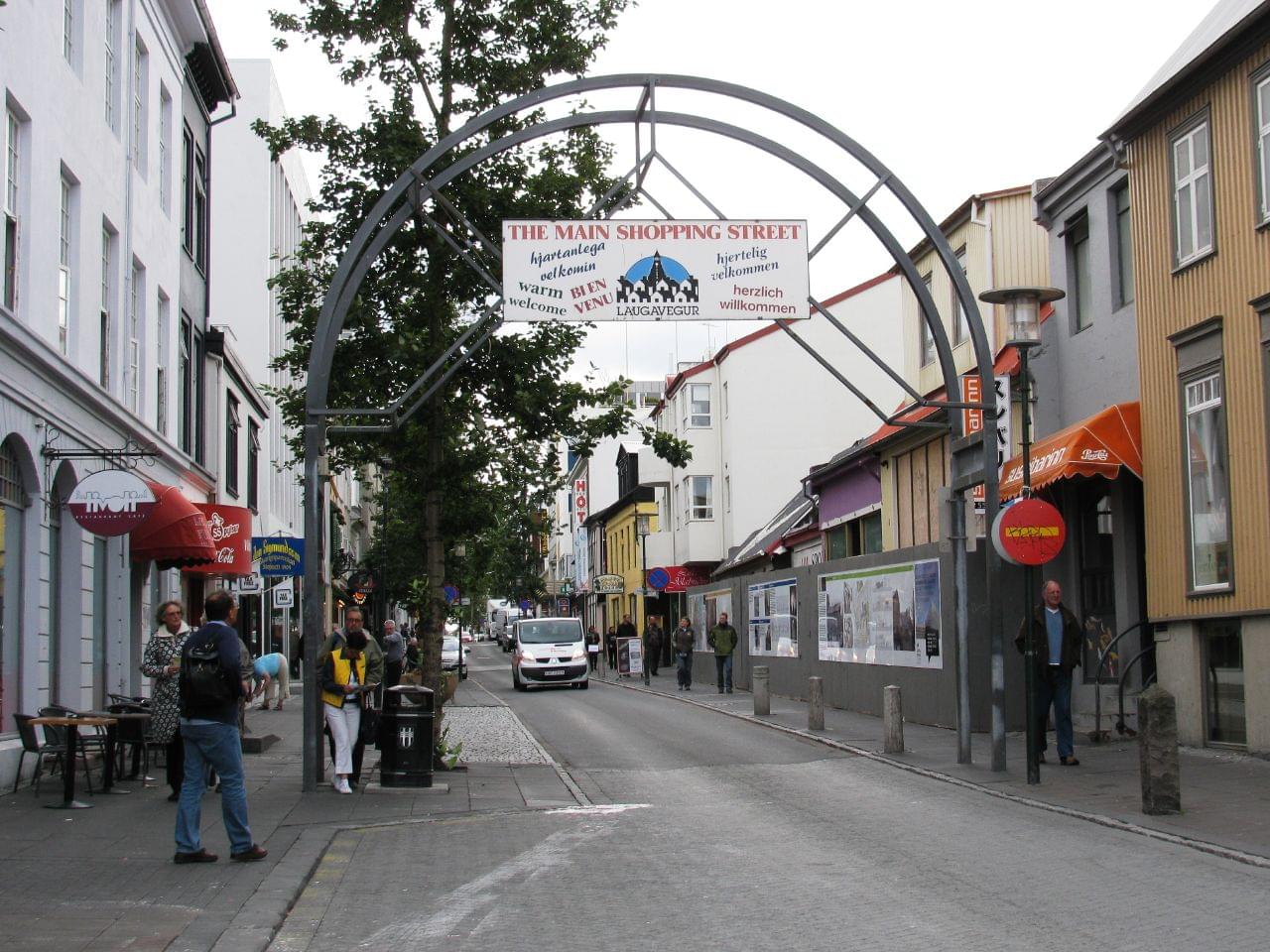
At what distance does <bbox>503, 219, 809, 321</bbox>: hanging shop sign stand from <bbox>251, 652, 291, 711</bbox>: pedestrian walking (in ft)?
37.9

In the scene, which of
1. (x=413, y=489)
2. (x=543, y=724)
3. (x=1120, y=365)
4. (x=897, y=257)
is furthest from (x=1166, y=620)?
(x=543, y=724)

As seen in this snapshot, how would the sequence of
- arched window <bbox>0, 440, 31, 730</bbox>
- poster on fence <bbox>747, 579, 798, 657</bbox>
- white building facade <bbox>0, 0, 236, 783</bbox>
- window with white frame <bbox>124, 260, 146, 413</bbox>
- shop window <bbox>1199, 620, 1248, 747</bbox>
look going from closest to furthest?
arched window <bbox>0, 440, 31, 730</bbox>, white building facade <bbox>0, 0, 236, 783</bbox>, shop window <bbox>1199, 620, 1248, 747</bbox>, window with white frame <bbox>124, 260, 146, 413</bbox>, poster on fence <bbox>747, 579, 798, 657</bbox>

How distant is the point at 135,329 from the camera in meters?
21.3

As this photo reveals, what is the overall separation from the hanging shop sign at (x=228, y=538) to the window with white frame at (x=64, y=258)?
6.71 metres

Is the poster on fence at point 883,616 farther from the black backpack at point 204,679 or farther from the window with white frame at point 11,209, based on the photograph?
the black backpack at point 204,679

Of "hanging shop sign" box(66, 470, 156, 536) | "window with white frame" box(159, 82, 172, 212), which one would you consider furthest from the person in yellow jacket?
"window with white frame" box(159, 82, 172, 212)

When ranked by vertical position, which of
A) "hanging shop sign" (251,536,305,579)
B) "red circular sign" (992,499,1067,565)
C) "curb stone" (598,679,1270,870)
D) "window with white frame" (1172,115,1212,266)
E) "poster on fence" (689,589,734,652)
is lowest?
"curb stone" (598,679,1270,870)

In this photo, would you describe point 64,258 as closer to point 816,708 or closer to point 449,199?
point 449,199

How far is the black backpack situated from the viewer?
33.9 ft

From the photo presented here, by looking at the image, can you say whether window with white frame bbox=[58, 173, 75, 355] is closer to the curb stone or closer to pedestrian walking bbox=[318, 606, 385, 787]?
pedestrian walking bbox=[318, 606, 385, 787]

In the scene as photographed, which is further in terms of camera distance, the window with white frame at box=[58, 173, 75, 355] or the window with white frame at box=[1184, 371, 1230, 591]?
the window with white frame at box=[58, 173, 75, 355]

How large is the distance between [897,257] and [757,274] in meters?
1.45

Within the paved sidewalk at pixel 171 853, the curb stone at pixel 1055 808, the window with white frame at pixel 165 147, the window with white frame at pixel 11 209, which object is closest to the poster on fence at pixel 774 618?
the curb stone at pixel 1055 808

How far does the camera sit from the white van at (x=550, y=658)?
3859 cm
